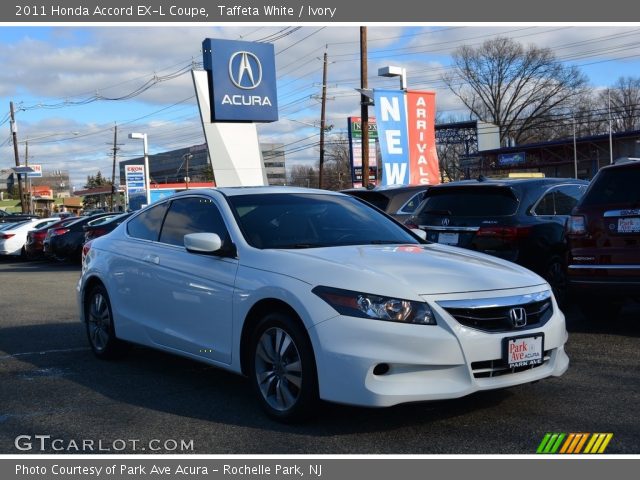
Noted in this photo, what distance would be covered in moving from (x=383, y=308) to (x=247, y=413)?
141 centimetres

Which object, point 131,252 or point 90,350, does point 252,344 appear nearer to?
point 131,252

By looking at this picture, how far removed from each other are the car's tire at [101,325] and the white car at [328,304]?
55 centimetres

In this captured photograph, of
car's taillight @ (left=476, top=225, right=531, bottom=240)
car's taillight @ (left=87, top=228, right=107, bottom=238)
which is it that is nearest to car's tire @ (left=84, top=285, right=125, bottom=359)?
car's taillight @ (left=476, top=225, right=531, bottom=240)

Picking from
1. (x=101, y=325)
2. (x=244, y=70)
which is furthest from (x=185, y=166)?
(x=101, y=325)

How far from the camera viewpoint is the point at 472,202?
9.38 m

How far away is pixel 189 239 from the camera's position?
19.0 ft

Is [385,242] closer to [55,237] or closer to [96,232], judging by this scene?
[96,232]

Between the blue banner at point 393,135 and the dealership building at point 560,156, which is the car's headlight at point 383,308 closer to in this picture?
the blue banner at point 393,135

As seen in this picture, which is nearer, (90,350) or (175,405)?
(175,405)

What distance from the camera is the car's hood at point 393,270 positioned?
4.83m
